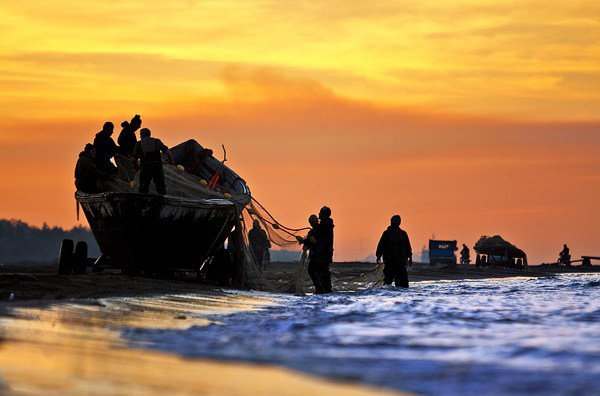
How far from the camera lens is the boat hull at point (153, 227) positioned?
18328 millimetres

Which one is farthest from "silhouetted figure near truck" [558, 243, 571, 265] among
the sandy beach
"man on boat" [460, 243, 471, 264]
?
the sandy beach

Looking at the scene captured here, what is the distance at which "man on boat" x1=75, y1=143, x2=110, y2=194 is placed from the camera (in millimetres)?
19438

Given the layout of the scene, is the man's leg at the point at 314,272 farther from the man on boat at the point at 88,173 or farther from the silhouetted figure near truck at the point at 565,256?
the silhouetted figure near truck at the point at 565,256

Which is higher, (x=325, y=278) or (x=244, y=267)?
(x=244, y=267)

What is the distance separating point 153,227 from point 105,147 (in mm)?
2223

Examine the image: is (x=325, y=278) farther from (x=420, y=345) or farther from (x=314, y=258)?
(x=420, y=345)

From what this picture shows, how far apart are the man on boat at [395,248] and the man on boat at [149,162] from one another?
5.66 metres

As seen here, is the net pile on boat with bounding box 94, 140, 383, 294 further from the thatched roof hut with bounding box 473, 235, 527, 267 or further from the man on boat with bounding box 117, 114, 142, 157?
the thatched roof hut with bounding box 473, 235, 527, 267

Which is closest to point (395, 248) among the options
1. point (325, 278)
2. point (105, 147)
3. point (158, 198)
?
point (325, 278)

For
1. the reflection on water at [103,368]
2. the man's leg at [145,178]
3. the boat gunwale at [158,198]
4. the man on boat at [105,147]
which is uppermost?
the man on boat at [105,147]

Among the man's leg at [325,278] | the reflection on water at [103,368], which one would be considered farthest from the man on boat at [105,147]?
the reflection on water at [103,368]

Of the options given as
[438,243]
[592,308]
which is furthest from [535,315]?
[438,243]

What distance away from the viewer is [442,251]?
209ft

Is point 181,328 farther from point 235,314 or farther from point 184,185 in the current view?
point 184,185
